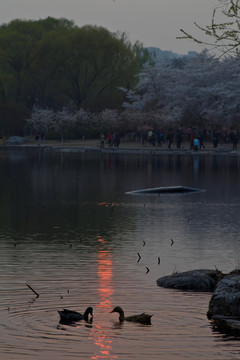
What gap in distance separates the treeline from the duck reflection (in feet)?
334

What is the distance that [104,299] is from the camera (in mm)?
15445

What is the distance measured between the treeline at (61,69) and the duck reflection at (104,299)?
334 feet

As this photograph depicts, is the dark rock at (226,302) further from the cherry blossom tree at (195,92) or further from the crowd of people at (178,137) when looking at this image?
the cherry blossom tree at (195,92)

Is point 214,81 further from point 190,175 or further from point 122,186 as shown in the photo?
point 122,186

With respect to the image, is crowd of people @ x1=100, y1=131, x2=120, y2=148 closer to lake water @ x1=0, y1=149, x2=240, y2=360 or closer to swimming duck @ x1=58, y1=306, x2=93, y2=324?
lake water @ x1=0, y1=149, x2=240, y2=360

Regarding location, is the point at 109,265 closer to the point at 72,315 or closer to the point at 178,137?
the point at 72,315

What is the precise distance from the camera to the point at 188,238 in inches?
949

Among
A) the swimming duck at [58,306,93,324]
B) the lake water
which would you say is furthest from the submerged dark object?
the swimming duck at [58,306,93,324]

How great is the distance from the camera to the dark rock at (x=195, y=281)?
53.9ft

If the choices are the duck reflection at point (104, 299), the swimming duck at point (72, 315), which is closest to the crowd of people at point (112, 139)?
the duck reflection at point (104, 299)

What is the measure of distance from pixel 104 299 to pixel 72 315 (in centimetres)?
182

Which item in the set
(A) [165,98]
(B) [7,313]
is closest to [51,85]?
(A) [165,98]

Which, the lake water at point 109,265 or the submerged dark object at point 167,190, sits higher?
the submerged dark object at point 167,190

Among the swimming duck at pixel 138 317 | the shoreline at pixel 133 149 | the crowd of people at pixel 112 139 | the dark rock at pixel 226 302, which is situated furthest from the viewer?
the crowd of people at pixel 112 139
